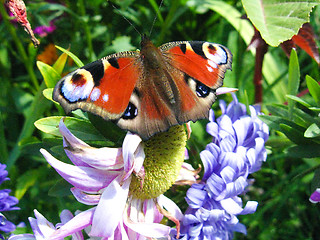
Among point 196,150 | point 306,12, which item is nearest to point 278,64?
point 306,12

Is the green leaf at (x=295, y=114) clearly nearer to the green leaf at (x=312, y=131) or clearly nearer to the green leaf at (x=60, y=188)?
the green leaf at (x=312, y=131)

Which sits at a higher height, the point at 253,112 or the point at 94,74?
the point at 94,74

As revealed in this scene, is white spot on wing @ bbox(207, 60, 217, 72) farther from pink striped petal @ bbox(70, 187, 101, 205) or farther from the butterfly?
pink striped petal @ bbox(70, 187, 101, 205)

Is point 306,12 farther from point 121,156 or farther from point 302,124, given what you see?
point 121,156

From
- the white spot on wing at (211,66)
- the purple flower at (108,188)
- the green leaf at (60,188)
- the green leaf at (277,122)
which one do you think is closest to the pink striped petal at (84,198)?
the purple flower at (108,188)

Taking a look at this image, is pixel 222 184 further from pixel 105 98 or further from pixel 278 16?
pixel 278 16

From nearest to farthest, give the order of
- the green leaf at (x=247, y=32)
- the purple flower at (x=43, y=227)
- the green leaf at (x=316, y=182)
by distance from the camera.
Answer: the purple flower at (x=43, y=227)
the green leaf at (x=316, y=182)
the green leaf at (x=247, y=32)

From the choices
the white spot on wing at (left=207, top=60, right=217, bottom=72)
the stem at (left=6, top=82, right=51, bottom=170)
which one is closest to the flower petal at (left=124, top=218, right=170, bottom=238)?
the white spot on wing at (left=207, top=60, right=217, bottom=72)
